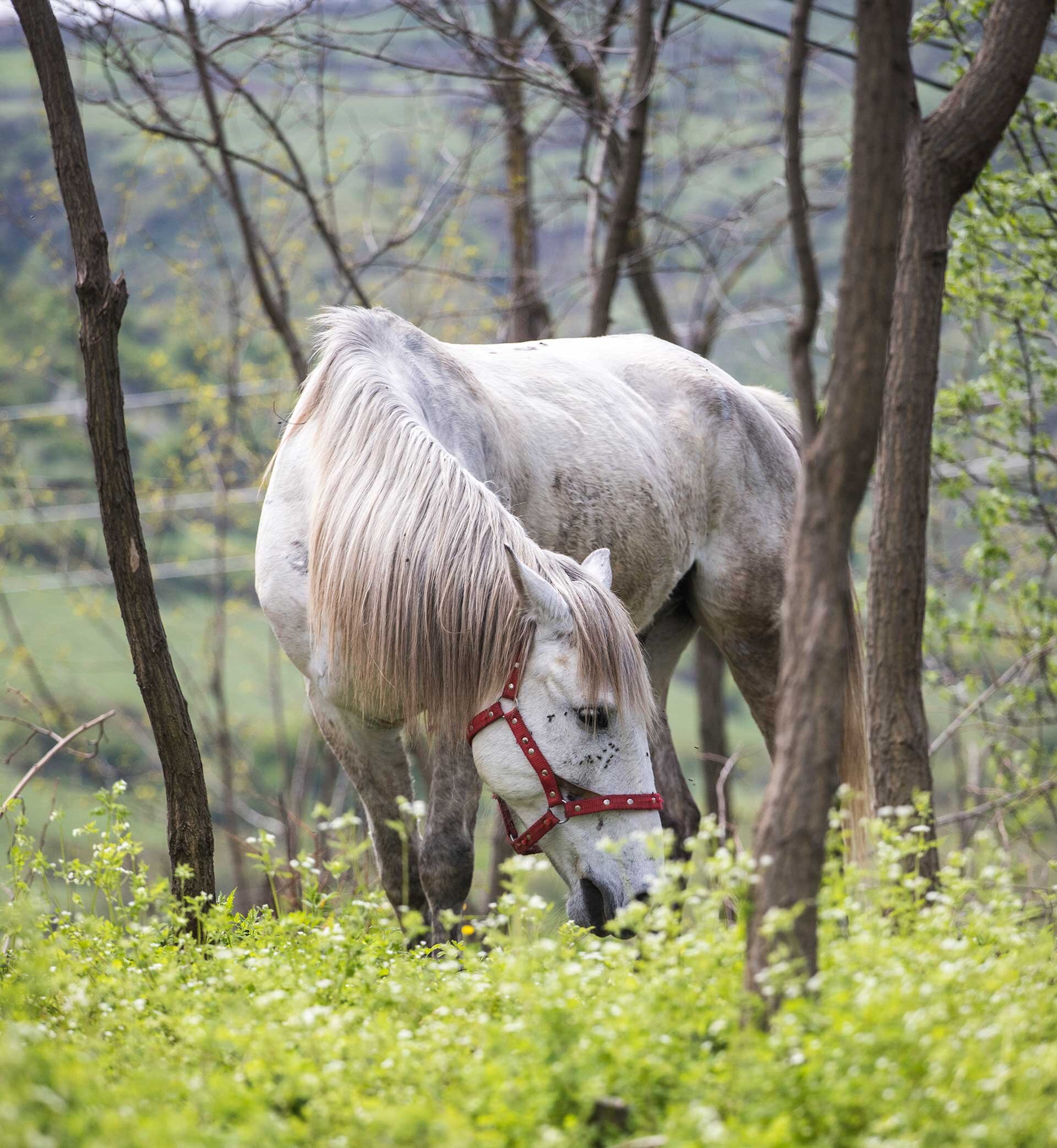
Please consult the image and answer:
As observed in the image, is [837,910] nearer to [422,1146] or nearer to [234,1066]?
[422,1146]

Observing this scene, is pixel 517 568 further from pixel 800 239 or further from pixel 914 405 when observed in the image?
pixel 914 405

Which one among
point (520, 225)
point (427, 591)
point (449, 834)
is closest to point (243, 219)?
point (520, 225)

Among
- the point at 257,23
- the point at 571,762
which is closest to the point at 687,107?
the point at 257,23

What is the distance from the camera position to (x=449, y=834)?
3.41 m

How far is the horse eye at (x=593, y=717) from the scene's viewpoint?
3037 millimetres

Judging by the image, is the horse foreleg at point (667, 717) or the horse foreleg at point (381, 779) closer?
the horse foreleg at point (381, 779)

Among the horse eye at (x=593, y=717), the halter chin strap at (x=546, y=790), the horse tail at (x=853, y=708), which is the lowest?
the horse tail at (x=853, y=708)

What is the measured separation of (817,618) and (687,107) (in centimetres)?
907

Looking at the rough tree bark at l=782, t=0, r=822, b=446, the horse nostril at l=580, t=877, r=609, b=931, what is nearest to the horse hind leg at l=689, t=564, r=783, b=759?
the horse nostril at l=580, t=877, r=609, b=931

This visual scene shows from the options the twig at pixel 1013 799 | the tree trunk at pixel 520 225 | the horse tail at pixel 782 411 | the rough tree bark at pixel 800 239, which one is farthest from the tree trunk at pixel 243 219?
the rough tree bark at pixel 800 239

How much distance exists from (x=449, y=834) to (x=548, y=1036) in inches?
60.6

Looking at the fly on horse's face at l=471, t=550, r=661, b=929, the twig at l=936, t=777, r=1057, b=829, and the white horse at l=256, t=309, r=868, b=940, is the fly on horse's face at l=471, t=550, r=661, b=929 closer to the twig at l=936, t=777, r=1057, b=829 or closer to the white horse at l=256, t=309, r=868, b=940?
the white horse at l=256, t=309, r=868, b=940

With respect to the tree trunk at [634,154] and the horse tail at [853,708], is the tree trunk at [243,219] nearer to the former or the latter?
the tree trunk at [634,154]

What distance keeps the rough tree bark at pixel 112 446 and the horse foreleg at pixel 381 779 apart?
429mm
